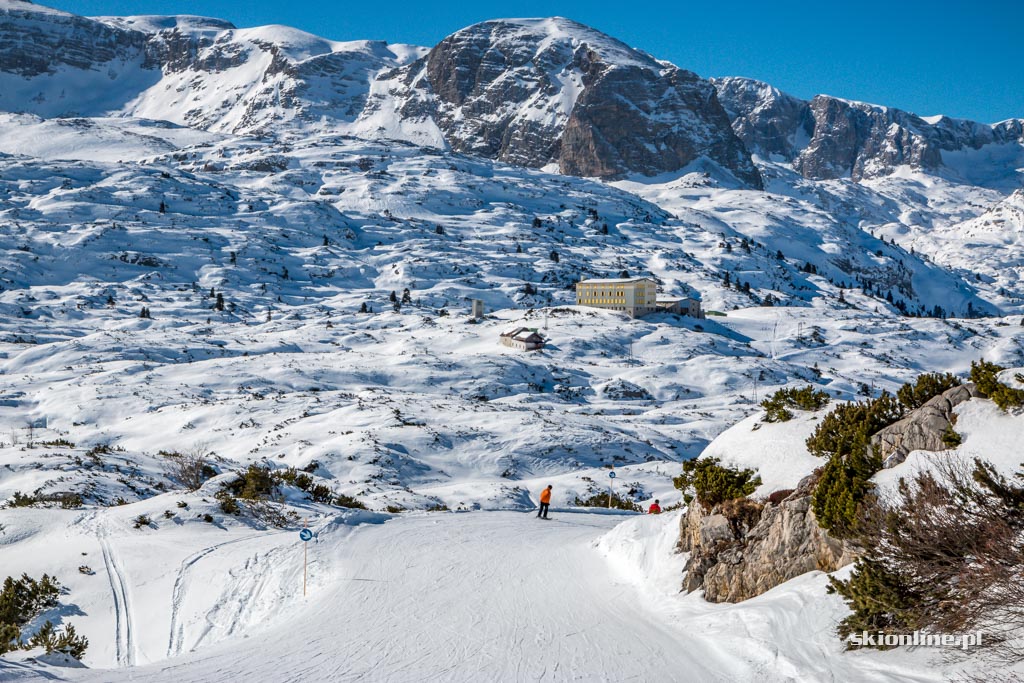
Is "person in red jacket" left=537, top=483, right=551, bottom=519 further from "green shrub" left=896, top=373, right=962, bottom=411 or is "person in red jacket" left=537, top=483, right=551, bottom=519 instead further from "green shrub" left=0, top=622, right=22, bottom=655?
"green shrub" left=0, top=622, right=22, bottom=655

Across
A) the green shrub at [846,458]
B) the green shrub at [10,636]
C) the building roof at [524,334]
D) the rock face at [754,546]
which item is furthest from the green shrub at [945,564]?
the building roof at [524,334]

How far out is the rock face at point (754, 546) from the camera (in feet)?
37.3

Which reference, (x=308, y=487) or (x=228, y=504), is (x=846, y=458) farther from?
(x=308, y=487)

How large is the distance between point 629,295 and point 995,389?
112396 millimetres

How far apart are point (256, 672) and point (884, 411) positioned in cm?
1204

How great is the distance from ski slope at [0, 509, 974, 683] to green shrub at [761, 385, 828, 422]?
352 centimetres

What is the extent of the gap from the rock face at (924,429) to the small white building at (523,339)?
8331 centimetres

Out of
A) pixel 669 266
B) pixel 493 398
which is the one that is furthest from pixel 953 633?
pixel 669 266

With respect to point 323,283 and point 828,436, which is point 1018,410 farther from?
point 323,283

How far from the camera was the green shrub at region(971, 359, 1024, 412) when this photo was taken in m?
10.8

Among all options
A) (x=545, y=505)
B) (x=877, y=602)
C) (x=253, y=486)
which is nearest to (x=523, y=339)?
(x=545, y=505)

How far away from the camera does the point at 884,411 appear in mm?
13328

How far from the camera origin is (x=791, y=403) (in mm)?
16797

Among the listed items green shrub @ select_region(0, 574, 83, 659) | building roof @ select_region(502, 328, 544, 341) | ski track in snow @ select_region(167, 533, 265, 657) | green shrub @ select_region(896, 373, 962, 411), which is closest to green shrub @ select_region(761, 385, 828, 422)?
green shrub @ select_region(896, 373, 962, 411)
